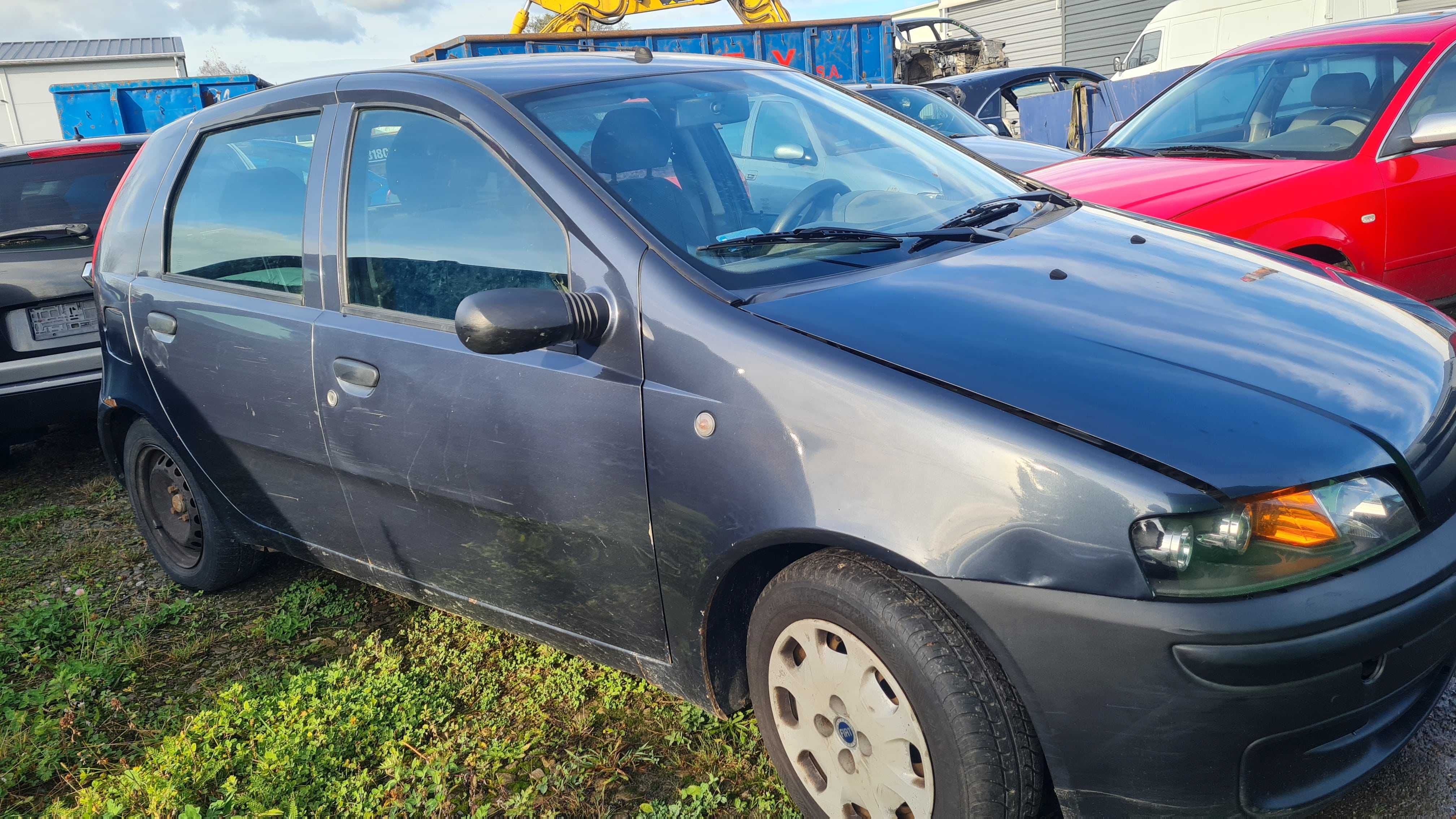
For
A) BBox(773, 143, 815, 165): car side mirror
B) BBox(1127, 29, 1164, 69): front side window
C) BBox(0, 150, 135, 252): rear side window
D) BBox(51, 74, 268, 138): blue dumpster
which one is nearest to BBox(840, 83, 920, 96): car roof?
BBox(0, 150, 135, 252): rear side window

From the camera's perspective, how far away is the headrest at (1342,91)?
4.65 metres

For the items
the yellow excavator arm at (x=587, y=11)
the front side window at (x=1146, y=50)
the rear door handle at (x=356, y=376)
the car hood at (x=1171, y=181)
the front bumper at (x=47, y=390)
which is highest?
the yellow excavator arm at (x=587, y=11)

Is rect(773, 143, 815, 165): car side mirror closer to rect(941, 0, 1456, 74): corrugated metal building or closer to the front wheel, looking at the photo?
the front wheel

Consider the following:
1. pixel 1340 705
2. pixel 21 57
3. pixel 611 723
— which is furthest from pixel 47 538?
pixel 21 57

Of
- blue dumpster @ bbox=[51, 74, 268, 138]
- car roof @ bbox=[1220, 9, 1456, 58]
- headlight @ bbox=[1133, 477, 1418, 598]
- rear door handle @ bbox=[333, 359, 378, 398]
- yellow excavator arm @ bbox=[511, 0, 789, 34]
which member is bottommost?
headlight @ bbox=[1133, 477, 1418, 598]

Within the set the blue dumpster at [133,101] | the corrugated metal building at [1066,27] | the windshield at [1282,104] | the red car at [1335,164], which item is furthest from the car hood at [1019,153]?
the corrugated metal building at [1066,27]

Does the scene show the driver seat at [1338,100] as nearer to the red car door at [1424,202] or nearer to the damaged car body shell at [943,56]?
the red car door at [1424,202]

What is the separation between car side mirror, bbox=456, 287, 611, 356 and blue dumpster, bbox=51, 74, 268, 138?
1507 centimetres

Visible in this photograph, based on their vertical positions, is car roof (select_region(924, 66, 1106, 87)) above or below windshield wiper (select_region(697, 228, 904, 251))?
above

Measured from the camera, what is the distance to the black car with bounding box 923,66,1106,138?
38.9 feet

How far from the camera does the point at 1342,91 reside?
4.73 m

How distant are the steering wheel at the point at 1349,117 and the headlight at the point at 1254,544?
3577 mm

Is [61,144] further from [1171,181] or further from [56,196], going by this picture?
[1171,181]

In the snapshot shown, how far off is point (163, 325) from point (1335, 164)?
14.8 feet
